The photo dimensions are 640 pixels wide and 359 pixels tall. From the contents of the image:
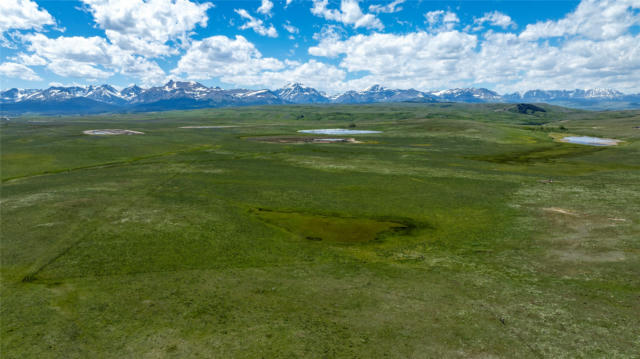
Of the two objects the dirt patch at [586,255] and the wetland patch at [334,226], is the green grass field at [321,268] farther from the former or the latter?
the wetland patch at [334,226]

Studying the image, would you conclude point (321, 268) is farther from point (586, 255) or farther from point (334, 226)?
point (586, 255)

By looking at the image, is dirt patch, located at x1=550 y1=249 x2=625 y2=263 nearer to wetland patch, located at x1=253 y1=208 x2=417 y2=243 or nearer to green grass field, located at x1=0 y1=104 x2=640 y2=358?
green grass field, located at x1=0 y1=104 x2=640 y2=358

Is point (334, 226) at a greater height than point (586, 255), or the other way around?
point (586, 255)

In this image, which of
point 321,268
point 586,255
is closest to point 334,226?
point 321,268

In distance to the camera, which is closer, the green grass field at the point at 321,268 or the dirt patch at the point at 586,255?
the green grass field at the point at 321,268

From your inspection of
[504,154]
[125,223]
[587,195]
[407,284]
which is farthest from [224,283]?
[504,154]

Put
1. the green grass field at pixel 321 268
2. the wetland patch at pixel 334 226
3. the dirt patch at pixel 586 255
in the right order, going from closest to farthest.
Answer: the green grass field at pixel 321 268, the dirt patch at pixel 586 255, the wetland patch at pixel 334 226

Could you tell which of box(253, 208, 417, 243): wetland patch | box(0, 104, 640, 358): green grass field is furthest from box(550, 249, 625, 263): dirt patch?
box(253, 208, 417, 243): wetland patch

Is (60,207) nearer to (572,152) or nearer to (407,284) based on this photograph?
(407,284)

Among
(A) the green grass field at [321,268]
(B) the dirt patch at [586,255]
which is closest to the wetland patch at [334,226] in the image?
(A) the green grass field at [321,268]
